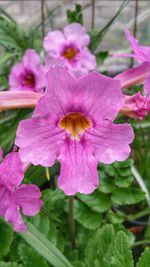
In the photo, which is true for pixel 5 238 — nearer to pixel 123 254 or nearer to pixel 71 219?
pixel 71 219

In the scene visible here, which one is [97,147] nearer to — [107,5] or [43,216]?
[43,216]

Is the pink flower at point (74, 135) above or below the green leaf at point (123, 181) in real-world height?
above

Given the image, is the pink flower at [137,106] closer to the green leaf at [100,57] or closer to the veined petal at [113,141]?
the veined petal at [113,141]

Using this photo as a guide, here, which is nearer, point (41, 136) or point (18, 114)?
point (41, 136)

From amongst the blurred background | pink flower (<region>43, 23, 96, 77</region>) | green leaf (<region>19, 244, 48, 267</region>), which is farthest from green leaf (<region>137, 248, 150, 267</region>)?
the blurred background

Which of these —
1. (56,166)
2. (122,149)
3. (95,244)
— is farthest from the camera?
(56,166)

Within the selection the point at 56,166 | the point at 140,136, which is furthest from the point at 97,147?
the point at 140,136

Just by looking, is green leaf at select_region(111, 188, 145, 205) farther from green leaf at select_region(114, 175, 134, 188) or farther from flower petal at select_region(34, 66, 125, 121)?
flower petal at select_region(34, 66, 125, 121)

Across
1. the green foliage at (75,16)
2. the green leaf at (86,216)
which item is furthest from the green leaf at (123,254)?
the green foliage at (75,16)
